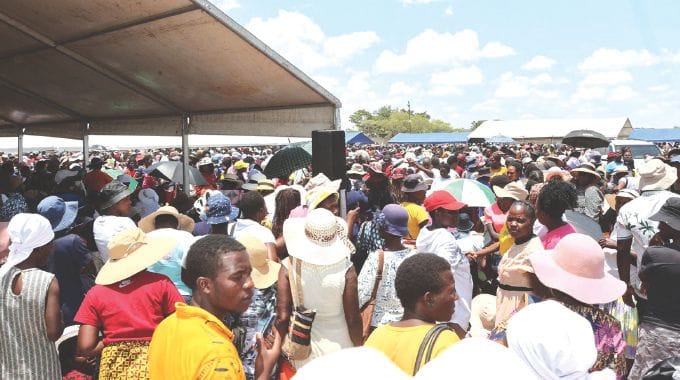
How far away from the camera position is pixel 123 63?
7602 mm

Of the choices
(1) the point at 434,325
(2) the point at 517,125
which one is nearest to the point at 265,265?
(1) the point at 434,325

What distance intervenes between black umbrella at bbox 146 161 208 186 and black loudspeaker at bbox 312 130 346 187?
11.9ft

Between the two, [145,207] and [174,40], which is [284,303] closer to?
[145,207]

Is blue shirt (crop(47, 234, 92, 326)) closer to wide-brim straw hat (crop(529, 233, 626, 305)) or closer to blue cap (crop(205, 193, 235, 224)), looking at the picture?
blue cap (crop(205, 193, 235, 224))

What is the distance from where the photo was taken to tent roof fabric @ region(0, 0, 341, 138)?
19.3 feet

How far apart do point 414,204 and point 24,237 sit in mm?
3244

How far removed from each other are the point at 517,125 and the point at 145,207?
48.9 m

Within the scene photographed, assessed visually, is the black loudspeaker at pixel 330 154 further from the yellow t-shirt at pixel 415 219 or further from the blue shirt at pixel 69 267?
the blue shirt at pixel 69 267

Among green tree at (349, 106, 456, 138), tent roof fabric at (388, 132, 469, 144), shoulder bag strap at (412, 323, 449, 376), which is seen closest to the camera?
shoulder bag strap at (412, 323, 449, 376)

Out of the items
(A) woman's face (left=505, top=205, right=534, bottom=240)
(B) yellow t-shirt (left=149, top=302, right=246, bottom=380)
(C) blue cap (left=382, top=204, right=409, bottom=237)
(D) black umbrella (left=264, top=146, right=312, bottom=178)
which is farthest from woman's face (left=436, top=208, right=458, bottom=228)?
(D) black umbrella (left=264, top=146, right=312, bottom=178)

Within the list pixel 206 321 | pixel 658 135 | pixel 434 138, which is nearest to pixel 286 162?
pixel 206 321

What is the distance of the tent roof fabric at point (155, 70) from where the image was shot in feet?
19.3

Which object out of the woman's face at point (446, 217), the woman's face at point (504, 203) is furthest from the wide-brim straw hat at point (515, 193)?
the woman's face at point (446, 217)

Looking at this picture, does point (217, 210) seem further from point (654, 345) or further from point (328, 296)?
point (654, 345)
